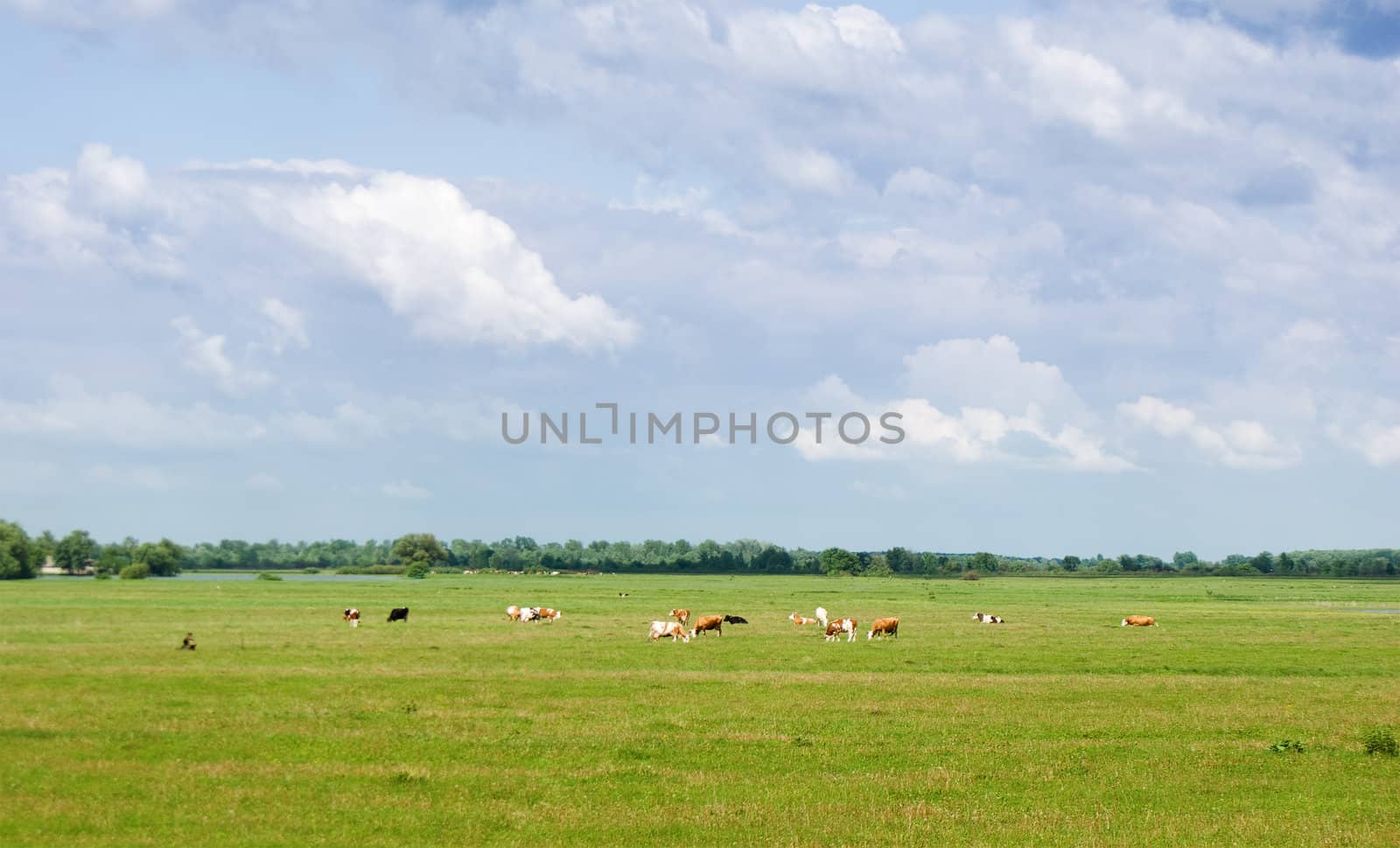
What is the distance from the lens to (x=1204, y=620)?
66.1 metres

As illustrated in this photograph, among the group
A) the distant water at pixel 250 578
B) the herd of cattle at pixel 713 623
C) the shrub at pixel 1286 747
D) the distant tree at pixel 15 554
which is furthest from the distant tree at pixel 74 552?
the shrub at pixel 1286 747

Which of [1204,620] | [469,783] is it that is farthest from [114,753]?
[1204,620]

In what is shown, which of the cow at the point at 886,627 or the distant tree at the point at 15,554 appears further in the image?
the distant tree at the point at 15,554

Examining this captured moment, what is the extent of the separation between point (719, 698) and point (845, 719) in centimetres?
400

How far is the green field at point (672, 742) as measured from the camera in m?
15.4

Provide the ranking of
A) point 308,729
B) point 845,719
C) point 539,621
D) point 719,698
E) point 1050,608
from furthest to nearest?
point 1050,608 < point 539,621 < point 719,698 < point 845,719 < point 308,729

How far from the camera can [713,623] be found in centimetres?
4959

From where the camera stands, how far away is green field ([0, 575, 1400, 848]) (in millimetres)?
15383

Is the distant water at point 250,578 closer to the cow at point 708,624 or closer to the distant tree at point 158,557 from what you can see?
the distant tree at point 158,557

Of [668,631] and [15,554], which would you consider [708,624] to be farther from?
[15,554]

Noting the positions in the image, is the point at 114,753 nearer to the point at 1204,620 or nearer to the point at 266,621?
the point at 266,621

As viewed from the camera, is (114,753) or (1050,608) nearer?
(114,753)

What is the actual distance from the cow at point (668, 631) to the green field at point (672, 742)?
11.1ft

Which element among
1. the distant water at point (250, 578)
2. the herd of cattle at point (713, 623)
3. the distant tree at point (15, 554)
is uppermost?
the distant tree at point (15, 554)
